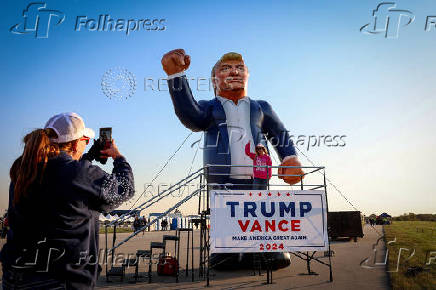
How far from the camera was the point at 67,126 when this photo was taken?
201 cm

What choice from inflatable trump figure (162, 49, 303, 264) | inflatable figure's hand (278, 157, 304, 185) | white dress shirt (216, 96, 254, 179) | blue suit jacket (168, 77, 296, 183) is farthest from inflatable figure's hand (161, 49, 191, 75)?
inflatable figure's hand (278, 157, 304, 185)

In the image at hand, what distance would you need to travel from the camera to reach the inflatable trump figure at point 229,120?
7.55 m

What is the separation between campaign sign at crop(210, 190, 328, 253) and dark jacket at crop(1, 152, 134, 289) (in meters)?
4.58

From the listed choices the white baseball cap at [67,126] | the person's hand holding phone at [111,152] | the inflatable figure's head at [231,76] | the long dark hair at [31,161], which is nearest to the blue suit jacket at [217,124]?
the inflatable figure's head at [231,76]

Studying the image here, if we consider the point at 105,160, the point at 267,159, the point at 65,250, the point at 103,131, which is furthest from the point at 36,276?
the point at 267,159

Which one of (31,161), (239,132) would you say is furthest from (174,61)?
(31,161)

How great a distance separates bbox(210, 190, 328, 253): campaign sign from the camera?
20.7ft

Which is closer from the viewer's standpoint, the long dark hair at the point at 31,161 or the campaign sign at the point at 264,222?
the long dark hair at the point at 31,161

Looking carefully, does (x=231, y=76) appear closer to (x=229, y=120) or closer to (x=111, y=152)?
(x=229, y=120)

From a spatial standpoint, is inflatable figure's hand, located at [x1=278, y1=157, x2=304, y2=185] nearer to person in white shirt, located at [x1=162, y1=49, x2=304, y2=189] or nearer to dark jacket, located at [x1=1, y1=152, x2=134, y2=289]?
person in white shirt, located at [x1=162, y1=49, x2=304, y2=189]

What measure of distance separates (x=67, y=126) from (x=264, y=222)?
5.01 m

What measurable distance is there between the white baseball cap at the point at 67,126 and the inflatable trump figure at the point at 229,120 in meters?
5.33

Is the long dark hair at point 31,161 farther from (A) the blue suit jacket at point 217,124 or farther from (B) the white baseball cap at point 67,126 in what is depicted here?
(A) the blue suit jacket at point 217,124

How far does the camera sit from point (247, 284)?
6.63m
